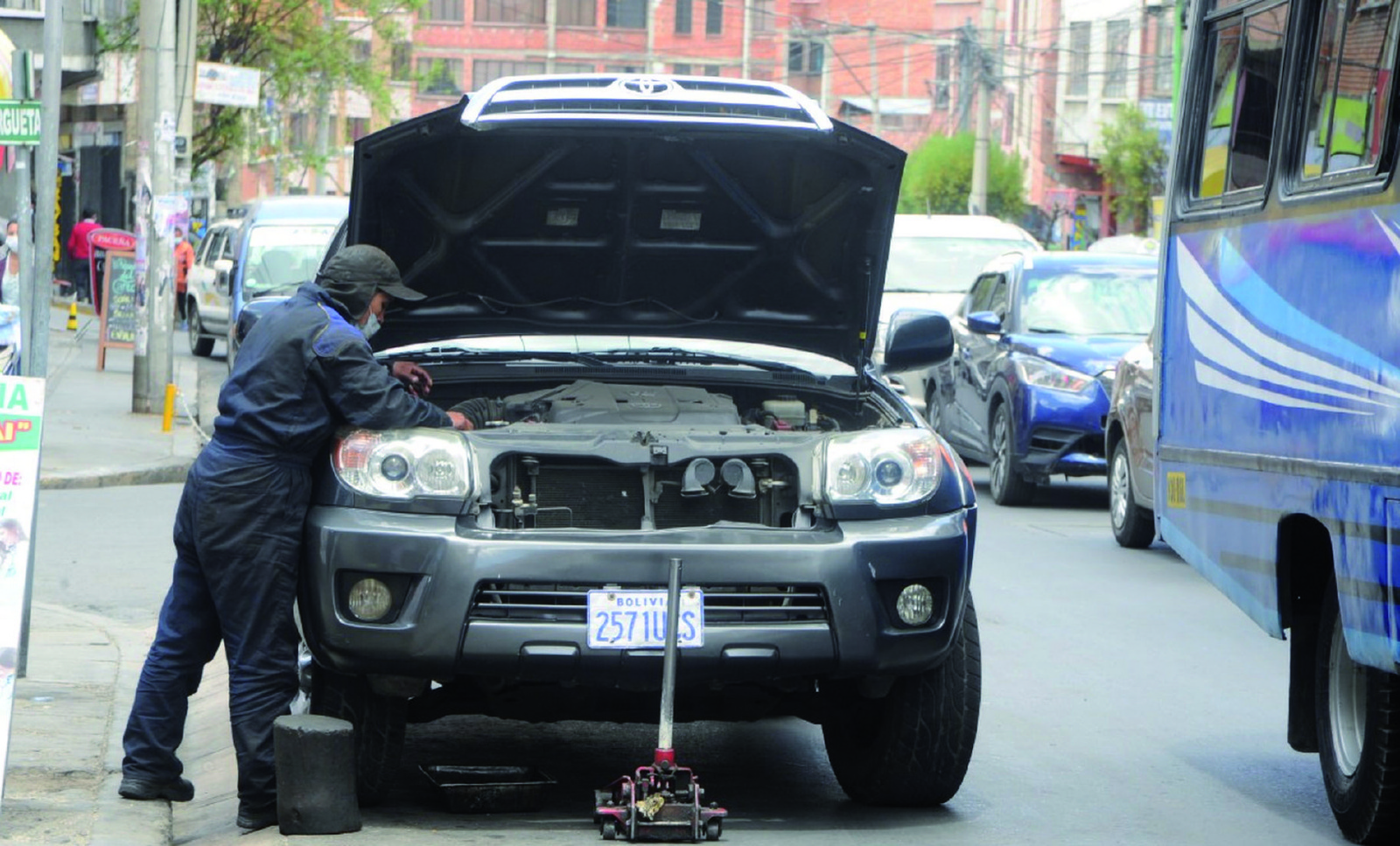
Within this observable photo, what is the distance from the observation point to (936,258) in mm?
21266

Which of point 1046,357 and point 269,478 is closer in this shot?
point 269,478

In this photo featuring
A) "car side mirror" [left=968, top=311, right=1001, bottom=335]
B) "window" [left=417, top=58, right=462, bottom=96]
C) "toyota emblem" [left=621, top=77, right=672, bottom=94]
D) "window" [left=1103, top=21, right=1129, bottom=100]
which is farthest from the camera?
"window" [left=417, top=58, right=462, bottom=96]

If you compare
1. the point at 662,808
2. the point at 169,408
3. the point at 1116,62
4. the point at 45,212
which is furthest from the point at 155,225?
the point at 1116,62

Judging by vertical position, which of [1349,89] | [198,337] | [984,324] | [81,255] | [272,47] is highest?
[1349,89]

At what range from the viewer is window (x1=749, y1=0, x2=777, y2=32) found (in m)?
102

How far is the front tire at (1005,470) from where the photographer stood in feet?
52.0

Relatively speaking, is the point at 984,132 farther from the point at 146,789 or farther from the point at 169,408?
the point at 146,789

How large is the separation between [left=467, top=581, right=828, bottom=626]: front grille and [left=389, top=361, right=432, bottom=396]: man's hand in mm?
1144

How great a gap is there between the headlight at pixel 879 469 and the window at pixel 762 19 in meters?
96.9

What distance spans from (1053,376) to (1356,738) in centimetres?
→ 934

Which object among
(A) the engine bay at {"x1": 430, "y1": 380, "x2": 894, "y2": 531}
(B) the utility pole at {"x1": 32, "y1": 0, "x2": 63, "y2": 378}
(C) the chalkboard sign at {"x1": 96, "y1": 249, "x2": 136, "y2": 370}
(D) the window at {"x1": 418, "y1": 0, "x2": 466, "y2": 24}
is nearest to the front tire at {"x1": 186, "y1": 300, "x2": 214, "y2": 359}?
(C) the chalkboard sign at {"x1": 96, "y1": 249, "x2": 136, "y2": 370}

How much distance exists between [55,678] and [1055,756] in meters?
3.76

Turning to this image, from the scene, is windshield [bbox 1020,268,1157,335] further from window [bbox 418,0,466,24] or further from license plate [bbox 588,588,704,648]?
window [bbox 418,0,466,24]

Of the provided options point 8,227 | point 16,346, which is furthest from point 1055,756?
point 8,227
